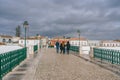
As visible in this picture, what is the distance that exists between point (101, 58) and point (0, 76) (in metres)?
13.6

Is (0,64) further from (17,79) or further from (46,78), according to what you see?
(46,78)

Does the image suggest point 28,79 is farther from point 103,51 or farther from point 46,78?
point 103,51

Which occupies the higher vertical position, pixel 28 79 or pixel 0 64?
pixel 0 64

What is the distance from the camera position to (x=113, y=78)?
12.2 meters

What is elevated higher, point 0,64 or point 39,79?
point 0,64

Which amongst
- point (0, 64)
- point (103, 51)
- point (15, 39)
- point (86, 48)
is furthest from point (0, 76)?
point (15, 39)

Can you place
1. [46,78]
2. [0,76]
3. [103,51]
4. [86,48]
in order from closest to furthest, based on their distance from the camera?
[0,76] → [46,78] → [103,51] → [86,48]

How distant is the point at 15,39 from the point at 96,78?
401 feet

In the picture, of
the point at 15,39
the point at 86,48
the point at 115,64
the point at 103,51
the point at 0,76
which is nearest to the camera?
the point at 0,76

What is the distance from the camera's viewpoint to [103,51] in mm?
22469

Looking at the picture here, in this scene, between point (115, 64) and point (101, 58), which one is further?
point (101, 58)

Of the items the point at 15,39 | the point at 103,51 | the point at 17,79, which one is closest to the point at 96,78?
the point at 17,79

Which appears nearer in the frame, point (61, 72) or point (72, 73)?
point (72, 73)

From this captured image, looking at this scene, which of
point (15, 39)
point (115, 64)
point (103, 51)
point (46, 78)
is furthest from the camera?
point (15, 39)
